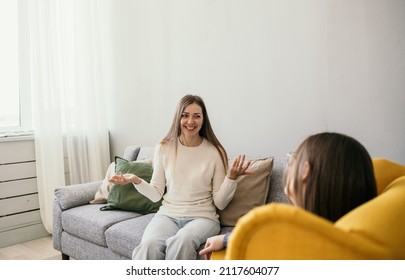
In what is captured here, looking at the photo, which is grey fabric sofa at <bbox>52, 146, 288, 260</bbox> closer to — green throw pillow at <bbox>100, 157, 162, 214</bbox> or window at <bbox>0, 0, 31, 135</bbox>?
green throw pillow at <bbox>100, 157, 162, 214</bbox>

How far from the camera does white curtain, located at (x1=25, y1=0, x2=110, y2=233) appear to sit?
3.11 meters

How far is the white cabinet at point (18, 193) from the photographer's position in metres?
3.04

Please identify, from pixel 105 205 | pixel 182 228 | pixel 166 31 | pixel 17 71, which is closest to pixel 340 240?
pixel 182 228

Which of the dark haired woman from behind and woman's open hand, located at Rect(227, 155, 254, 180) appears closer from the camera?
the dark haired woman from behind

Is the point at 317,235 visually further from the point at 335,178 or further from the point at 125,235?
the point at 125,235

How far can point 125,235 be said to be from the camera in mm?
2016

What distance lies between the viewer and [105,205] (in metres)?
2.51

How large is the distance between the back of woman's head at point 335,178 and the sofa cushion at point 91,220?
1.54m

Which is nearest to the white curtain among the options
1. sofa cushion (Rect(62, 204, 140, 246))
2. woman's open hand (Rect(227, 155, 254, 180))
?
sofa cushion (Rect(62, 204, 140, 246))

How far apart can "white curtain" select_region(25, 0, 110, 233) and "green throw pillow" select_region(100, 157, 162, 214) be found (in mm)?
980

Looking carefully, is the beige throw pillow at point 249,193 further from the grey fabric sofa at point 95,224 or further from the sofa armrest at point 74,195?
the sofa armrest at point 74,195

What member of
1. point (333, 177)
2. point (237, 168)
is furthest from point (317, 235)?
point (237, 168)

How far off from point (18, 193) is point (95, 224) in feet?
4.08

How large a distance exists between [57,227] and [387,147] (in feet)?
6.78
